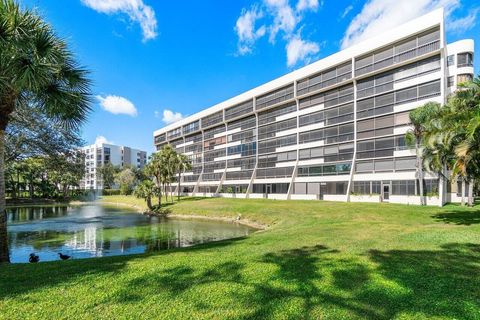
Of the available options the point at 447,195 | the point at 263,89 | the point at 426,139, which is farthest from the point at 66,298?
the point at 263,89

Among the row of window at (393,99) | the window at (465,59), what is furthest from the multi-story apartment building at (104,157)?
the window at (465,59)

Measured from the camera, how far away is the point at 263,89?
56312 millimetres

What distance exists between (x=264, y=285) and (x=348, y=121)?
1562 inches

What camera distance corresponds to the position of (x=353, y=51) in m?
40.8

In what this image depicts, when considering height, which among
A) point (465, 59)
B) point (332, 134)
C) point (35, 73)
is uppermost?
point (465, 59)

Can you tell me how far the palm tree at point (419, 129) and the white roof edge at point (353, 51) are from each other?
38.8ft

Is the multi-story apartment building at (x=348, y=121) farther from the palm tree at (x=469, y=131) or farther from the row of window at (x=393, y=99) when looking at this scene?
the palm tree at (x=469, y=131)

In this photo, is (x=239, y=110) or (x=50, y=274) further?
(x=239, y=110)

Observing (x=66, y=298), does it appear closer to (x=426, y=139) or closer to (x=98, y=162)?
(x=426, y=139)

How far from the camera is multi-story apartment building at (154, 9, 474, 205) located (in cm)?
3384

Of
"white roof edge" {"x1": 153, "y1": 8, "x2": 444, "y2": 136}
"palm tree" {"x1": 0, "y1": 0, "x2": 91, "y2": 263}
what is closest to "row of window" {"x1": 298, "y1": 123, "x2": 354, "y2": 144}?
"white roof edge" {"x1": 153, "y1": 8, "x2": 444, "y2": 136}

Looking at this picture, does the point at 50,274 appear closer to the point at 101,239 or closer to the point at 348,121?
the point at 101,239

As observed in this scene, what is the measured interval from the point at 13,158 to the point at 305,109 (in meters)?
42.0

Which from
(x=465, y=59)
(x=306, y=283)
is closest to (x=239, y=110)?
(x=465, y=59)
